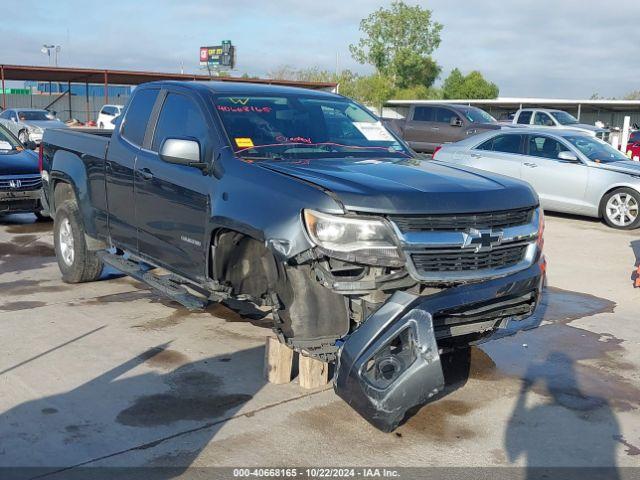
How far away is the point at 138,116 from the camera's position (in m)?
6.48

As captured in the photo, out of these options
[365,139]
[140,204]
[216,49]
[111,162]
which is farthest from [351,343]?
[216,49]

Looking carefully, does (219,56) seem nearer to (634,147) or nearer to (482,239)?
(634,147)

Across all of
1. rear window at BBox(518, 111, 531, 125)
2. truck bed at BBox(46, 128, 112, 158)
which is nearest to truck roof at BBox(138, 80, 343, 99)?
truck bed at BBox(46, 128, 112, 158)

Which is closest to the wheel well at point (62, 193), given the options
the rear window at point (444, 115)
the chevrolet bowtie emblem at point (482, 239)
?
the chevrolet bowtie emblem at point (482, 239)

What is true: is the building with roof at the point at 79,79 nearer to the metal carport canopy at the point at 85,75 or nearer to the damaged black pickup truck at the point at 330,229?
the metal carport canopy at the point at 85,75

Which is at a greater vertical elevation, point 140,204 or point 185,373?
point 140,204

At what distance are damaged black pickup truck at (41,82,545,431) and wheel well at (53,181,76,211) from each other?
4.70 feet

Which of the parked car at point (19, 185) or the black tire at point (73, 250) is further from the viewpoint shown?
the parked car at point (19, 185)

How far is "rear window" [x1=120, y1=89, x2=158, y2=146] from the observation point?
20.8 feet

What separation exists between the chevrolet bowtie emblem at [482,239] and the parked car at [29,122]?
2523 cm

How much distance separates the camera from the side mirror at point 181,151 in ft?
16.8

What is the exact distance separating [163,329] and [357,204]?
9.01 feet

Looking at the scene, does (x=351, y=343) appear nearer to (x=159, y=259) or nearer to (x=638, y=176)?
(x=159, y=259)

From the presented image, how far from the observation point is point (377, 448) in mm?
4156
